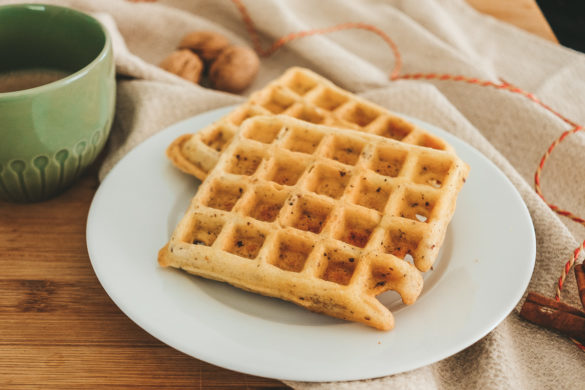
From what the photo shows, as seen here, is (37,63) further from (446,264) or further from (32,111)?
(446,264)

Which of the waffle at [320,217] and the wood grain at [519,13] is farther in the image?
the wood grain at [519,13]

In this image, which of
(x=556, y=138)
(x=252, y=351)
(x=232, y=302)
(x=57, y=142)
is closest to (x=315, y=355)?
(x=252, y=351)

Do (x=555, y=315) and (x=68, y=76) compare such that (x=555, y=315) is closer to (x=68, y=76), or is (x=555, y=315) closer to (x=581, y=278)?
(x=581, y=278)

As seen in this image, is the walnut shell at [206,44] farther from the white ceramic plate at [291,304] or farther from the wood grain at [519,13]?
the wood grain at [519,13]

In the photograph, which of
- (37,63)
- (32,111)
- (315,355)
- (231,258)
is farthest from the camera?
(37,63)

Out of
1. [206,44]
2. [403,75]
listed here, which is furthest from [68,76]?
[403,75]

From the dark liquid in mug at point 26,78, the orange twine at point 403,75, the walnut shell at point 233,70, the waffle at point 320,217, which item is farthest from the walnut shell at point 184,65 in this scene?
the waffle at point 320,217
